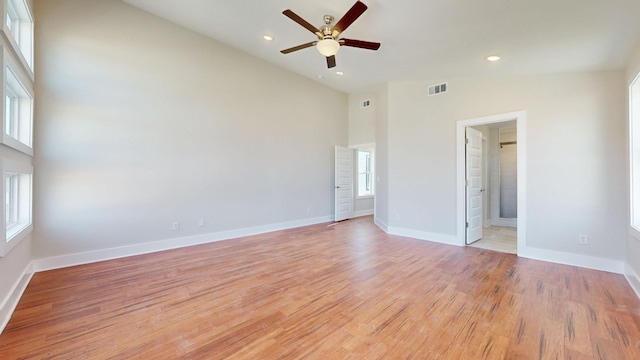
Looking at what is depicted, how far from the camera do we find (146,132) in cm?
388

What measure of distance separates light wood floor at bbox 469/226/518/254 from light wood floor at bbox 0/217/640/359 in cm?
62

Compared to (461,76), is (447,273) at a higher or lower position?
lower

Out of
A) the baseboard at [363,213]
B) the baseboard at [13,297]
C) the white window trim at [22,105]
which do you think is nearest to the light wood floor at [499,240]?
the baseboard at [363,213]

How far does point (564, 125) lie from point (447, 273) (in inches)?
102

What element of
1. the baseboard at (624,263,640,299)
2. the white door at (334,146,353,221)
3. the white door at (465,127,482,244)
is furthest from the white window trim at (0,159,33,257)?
the baseboard at (624,263,640,299)

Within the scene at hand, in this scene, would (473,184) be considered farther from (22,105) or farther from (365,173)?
(22,105)

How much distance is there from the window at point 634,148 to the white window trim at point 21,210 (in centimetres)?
596

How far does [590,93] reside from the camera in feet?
11.0

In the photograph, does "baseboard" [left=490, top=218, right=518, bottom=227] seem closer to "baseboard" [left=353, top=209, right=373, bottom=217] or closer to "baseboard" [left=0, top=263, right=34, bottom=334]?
"baseboard" [left=353, top=209, right=373, bottom=217]

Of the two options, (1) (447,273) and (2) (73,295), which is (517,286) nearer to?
(1) (447,273)

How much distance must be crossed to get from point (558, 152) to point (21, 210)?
264 inches

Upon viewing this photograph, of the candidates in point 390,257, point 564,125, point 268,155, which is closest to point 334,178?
point 268,155

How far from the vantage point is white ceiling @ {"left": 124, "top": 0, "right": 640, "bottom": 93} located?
2.51m

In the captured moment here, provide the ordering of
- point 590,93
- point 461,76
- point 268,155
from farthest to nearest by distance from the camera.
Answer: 1. point 268,155
2. point 461,76
3. point 590,93
